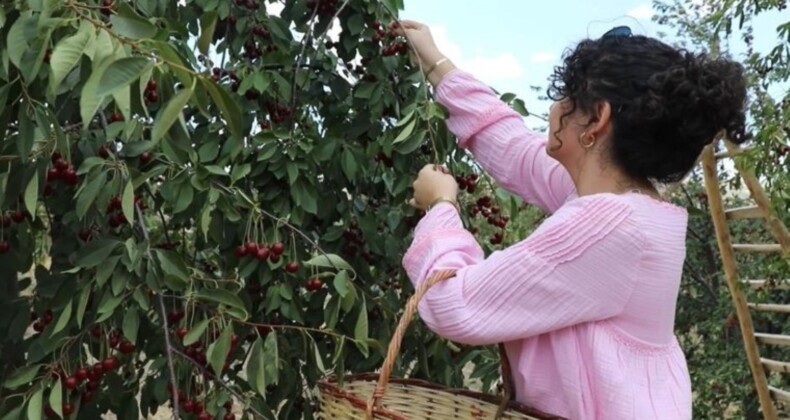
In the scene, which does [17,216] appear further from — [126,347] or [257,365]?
[257,365]

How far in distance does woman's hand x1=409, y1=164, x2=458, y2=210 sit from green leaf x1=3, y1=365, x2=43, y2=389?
0.59m

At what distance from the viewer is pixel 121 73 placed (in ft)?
2.86

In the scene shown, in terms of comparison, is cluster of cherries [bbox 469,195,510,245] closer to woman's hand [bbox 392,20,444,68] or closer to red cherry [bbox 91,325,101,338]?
woman's hand [bbox 392,20,444,68]

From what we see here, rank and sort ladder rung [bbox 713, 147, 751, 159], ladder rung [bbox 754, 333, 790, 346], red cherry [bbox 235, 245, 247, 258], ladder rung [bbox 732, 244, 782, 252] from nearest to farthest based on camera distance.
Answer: red cherry [bbox 235, 245, 247, 258], ladder rung [bbox 713, 147, 751, 159], ladder rung [bbox 732, 244, 782, 252], ladder rung [bbox 754, 333, 790, 346]

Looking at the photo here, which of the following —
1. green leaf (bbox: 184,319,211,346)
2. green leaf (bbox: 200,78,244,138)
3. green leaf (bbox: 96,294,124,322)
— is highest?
green leaf (bbox: 200,78,244,138)

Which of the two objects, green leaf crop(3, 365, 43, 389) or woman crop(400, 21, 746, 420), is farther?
green leaf crop(3, 365, 43, 389)

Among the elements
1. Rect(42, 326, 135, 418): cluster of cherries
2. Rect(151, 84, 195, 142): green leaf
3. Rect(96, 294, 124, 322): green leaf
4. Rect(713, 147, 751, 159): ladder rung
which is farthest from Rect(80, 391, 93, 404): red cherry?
Rect(713, 147, 751, 159): ladder rung

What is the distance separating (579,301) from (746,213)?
2.71m

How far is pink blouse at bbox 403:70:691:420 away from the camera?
1.09 m

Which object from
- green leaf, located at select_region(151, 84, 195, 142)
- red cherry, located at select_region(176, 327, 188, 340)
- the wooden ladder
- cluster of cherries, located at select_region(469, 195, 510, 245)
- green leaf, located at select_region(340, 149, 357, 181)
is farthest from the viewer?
the wooden ladder

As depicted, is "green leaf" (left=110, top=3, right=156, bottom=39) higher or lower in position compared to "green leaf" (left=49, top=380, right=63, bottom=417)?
higher

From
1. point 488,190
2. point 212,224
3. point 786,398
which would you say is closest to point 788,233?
point 786,398

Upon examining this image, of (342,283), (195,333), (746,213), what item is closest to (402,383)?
(342,283)

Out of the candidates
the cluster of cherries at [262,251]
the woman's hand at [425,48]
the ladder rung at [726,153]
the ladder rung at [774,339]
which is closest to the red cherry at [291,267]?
the cluster of cherries at [262,251]
